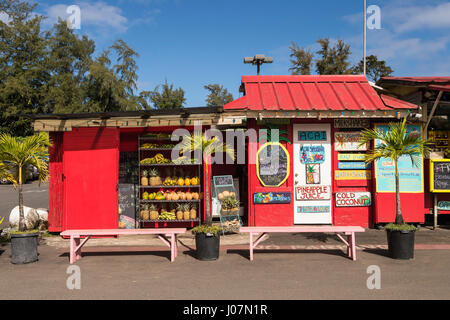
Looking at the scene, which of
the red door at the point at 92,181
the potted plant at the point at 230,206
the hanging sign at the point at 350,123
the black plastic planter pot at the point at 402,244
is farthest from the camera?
the hanging sign at the point at 350,123

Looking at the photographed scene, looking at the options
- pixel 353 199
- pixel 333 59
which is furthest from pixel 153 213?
pixel 333 59

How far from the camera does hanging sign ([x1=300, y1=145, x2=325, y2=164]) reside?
32.3 feet

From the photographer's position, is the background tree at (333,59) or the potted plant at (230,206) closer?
the potted plant at (230,206)

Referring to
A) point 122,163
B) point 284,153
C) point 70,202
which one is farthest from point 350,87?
point 70,202

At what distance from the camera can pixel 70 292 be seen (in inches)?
204

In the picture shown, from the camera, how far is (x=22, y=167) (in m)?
7.77

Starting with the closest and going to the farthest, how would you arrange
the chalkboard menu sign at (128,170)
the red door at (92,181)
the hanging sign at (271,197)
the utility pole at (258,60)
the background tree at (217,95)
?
the red door at (92,181) → the hanging sign at (271,197) → the chalkboard menu sign at (128,170) → the utility pole at (258,60) → the background tree at (217,95)

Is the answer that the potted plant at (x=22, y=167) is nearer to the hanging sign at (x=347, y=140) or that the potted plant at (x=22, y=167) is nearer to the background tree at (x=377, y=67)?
the hanging sign at (x=347, y=140)

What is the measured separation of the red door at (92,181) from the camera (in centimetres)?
930

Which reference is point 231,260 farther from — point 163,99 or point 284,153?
point 163,99

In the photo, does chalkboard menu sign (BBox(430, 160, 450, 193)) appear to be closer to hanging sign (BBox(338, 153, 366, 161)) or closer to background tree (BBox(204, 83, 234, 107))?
hanging sign (BBox(338, 153, 366, 161))

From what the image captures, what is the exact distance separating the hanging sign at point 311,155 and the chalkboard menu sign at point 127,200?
15.8 ft

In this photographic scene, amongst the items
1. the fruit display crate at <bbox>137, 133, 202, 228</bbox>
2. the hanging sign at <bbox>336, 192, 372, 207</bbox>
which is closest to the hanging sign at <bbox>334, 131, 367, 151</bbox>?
the hanging sign at <bbox>336, 192, 372, 207</bbox>

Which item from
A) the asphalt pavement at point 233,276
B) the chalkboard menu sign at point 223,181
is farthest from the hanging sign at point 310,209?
the asphalt pavement at point 233,276
